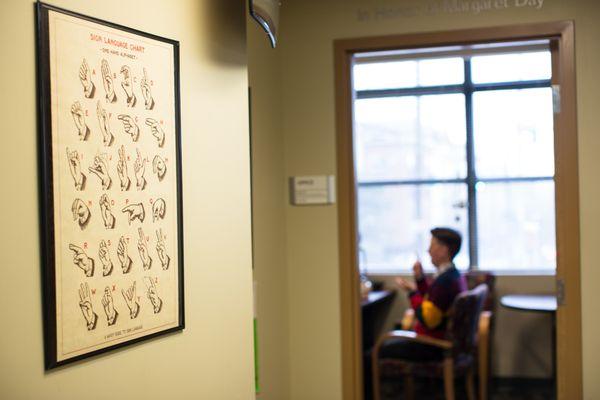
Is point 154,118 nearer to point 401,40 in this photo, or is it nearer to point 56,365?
point 56,365

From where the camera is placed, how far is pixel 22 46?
1339 millimetres

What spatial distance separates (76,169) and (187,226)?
438mm

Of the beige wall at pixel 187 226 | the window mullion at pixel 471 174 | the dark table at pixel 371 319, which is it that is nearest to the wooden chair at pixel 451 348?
the dark table at pixel 371 319

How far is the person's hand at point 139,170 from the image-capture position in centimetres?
163

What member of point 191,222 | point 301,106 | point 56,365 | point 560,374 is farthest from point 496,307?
point 56,365

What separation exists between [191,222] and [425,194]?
4246mm

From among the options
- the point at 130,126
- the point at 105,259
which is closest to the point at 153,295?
the point at 105,259

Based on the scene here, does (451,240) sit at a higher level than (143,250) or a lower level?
lower

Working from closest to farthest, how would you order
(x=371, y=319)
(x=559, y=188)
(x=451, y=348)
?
(x=559, y=188) → (x=451, y=348) → (x=371, y=319)

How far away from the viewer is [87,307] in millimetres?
1473

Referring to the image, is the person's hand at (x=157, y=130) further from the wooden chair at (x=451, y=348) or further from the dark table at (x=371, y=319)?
the dark table at (x=371, y=319)

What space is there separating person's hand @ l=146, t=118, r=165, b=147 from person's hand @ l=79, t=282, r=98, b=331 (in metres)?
0.41

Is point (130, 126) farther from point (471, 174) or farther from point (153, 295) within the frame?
point (471, 174)

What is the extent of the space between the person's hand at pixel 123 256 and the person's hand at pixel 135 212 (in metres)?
0.05
